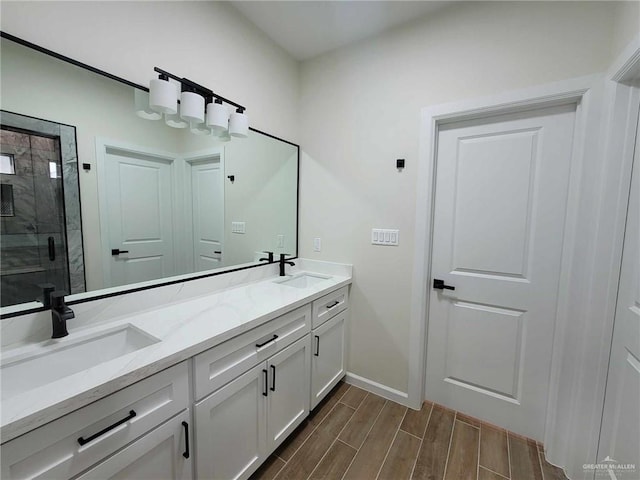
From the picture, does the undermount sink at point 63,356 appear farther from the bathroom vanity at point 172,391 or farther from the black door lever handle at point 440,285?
the black door lever handle at point 440,285

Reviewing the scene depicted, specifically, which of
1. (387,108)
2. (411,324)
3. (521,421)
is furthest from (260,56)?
(521,421)

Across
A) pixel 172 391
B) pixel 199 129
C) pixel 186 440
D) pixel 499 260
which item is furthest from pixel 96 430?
pixel 499 260

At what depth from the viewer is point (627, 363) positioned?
1196 millimetres

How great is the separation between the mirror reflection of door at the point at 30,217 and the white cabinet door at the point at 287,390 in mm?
1040

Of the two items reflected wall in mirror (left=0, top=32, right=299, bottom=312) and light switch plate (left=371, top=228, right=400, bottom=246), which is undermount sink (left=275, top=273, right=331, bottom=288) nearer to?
reflected wall in mirror (left=0, top=32, right=299, bottom=312)

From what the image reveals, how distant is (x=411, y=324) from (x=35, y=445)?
1.84 m

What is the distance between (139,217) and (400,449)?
6.48ft

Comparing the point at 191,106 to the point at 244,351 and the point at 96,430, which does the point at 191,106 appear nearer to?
the point at 244,351

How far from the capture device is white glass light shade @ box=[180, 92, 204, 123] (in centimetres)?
140

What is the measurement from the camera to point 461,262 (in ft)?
5.97

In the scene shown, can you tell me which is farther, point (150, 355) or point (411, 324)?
point (411, 324)

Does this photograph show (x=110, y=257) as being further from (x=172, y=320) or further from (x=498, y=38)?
(x=498, y=38)

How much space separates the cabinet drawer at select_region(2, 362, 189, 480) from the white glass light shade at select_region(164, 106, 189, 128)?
48.1 inches

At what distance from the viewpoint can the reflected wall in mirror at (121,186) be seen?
41.6 inches
